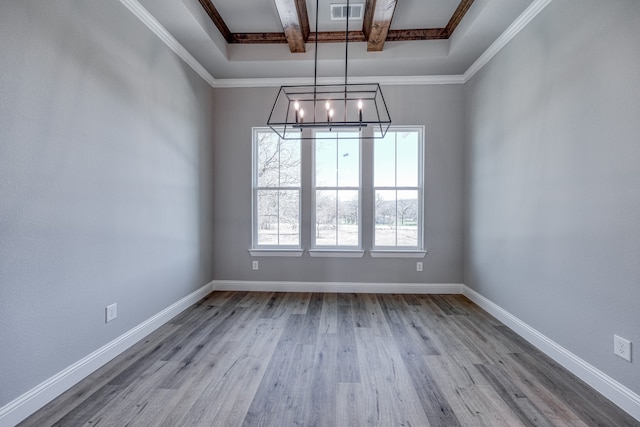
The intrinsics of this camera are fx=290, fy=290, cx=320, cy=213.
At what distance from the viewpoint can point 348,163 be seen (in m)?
4.11

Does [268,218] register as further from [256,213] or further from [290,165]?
[290,165]

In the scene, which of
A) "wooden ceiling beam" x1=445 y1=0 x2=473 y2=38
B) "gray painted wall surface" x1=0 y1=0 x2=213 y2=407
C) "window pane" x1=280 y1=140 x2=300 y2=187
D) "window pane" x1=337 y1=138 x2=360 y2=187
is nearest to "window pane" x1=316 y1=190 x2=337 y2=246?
"window pane" x1=337 y1=138 x2=360 y2=187

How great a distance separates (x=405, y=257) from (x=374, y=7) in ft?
9.64

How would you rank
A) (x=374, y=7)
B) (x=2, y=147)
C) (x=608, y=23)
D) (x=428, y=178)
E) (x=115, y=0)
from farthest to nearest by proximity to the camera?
(x=428, y=178) → (x=374, y=7) → (x=115, y=0) → (x=608, y=23) → (x=2, y=147)

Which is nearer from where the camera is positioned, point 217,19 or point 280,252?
point 217,19

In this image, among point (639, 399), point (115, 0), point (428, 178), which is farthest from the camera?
point (428, 178)

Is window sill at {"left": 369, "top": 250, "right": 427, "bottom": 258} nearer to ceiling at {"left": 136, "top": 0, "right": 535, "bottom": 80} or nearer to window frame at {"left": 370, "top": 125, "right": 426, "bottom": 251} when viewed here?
window frame at {"left": 370, "top": 125, "right": 426, "bottom": 251}

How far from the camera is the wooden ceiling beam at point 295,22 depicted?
2.77 meters

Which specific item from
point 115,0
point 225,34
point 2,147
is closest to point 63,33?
point 115,0

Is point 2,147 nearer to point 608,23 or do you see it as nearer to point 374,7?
point 374,7

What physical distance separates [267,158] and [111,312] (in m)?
2.61

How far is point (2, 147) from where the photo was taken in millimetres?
1562

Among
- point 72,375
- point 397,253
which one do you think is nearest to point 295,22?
point 397,253

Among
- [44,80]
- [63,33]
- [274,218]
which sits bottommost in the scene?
[274,218]
